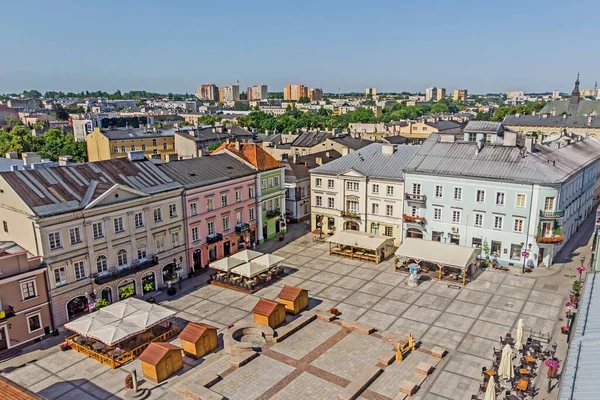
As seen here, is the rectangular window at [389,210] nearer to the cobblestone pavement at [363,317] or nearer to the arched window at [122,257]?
the cobblestone pavement at [363,317]

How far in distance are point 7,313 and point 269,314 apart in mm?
19005

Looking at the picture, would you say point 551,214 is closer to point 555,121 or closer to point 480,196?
point 480,196

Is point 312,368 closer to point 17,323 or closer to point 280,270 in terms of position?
point 280,270

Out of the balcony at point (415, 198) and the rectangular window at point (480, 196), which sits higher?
the rectangular window at point (480, 196)

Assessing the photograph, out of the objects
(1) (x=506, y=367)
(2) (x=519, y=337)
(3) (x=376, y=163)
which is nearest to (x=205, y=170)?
(3) (x=376, y=163)

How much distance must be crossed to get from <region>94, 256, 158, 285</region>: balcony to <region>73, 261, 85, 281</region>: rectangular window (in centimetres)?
111

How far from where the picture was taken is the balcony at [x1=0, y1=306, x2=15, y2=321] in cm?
3253

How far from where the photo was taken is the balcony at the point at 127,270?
39.0 m

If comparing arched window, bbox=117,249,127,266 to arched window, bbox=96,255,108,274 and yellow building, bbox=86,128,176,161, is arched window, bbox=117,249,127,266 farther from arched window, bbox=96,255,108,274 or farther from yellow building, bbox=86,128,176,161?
yellow building, bbox=86,128,176,161

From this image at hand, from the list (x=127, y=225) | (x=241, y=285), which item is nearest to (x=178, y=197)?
(x=127, y=225)

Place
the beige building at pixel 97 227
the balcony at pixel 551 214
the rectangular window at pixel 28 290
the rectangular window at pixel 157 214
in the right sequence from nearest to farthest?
the rectangular window at pixel 28 290, the beige building at pixel 97 227, the rectangular window at pixel 157 214, the balcony at pixel 551 214

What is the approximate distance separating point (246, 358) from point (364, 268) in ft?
72.4

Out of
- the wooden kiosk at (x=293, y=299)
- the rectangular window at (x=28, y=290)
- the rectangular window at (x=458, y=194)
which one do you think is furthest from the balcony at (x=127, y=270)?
the rectangular window at (x=458, y=194)

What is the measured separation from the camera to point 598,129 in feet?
349
